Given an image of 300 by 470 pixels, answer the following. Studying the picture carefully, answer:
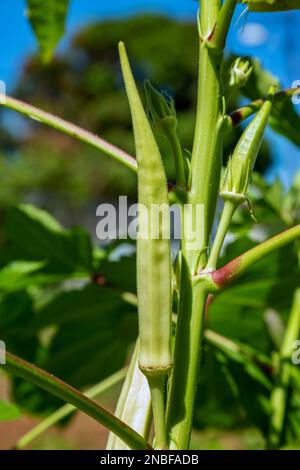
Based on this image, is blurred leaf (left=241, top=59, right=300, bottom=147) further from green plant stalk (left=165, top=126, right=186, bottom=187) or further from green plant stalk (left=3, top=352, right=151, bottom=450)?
green plant stalk (left=3, top=352, right=151, bottom=450)

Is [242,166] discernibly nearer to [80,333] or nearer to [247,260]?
[247,260]

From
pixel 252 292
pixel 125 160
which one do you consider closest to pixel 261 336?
pixel 252 292

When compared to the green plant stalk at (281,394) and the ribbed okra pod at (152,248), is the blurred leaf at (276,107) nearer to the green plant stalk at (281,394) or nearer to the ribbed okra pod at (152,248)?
the green plant stalk at (281,394)

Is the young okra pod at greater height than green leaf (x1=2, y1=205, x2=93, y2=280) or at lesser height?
lesser

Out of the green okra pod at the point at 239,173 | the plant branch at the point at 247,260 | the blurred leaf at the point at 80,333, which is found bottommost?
the plant branch at the point at 247,260

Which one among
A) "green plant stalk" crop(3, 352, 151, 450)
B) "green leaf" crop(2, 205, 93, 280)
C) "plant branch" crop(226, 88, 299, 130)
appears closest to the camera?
"green plant stalk" crop(3, 352, 151, 450)

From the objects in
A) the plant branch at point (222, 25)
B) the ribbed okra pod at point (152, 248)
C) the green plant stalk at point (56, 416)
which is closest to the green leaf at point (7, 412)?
the green plant stalk at point (56, 416)

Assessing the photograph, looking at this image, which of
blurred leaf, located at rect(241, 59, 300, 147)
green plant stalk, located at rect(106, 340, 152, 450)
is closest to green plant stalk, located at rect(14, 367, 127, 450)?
green plant stalk, located at rect(106, 340, 152, 450)
